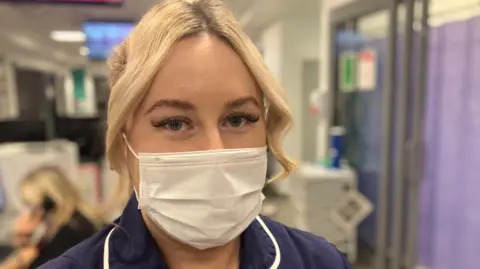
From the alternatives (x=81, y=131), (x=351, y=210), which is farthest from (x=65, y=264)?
(x=81, y=131)

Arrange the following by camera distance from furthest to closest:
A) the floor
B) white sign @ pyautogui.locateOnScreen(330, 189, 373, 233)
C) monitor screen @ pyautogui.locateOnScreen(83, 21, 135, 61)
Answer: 1. monitor screen @ pyautogui.locateOnScreen(83, 21, 135, 61)
2. white sign @ pyautogui.locateOnScreen(330, 189, 373, 233)
3. the floor

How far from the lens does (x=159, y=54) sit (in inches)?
31.5

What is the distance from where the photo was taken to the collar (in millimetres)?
858

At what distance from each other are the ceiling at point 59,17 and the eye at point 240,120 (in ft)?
11.0

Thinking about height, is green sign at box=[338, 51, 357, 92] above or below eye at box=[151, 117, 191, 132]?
above

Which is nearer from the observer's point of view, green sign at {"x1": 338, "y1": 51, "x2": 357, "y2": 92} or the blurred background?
the blurred background

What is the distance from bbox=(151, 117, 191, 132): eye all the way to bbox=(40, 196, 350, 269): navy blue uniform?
0.60 ft

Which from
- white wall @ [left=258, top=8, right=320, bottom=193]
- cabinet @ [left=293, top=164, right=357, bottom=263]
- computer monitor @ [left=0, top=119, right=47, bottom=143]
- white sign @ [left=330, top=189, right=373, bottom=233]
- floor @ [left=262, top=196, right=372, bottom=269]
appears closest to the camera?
floor @ [left=262, top=196, right=372, bottom=269]

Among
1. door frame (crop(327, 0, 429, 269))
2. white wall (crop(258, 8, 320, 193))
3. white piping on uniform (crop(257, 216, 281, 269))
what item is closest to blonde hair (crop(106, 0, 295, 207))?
white piping on uniform (crop(257, 216, 281, 269))

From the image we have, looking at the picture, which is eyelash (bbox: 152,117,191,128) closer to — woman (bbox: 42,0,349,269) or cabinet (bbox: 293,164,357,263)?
woman (bbox: 42,0,349,269)

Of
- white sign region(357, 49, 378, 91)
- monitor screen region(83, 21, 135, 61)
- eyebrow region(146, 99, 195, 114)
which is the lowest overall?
eyebrow region(146, 99, 195, 114)

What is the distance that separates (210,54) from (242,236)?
0.41 metres

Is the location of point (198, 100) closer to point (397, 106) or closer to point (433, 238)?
point (397, 106)

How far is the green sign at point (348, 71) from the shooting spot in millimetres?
3748
